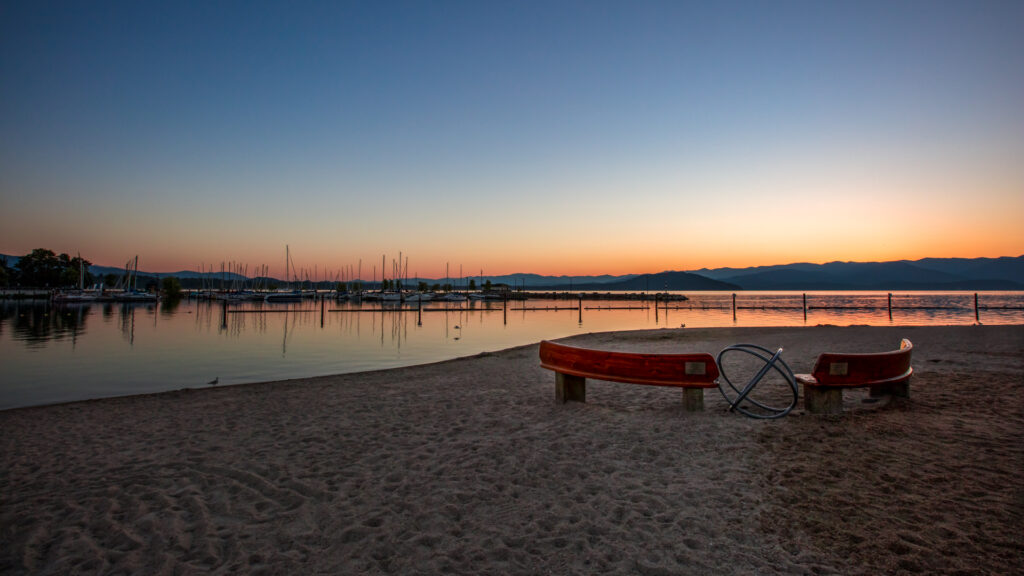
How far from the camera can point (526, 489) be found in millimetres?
4426

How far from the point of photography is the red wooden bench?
6.21 meters

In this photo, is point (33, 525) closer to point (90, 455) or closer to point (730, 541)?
point (90, 455)

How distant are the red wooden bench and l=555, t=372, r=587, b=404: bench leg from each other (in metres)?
3.13

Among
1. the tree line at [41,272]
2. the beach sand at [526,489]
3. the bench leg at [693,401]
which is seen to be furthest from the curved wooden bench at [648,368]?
the tree line at [41,272]

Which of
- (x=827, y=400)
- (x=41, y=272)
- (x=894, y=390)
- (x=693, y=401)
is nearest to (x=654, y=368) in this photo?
(x=693, y=401)

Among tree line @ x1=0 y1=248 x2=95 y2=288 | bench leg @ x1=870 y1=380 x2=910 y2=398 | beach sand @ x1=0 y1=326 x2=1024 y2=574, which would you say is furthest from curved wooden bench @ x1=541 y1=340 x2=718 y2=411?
tree line @ x1=0 y1=248 x2=95 y2=288

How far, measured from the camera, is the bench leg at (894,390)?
7.26 meters

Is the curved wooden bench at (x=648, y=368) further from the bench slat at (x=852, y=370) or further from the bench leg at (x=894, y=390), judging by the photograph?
the bench leg at (x=894, y=390)

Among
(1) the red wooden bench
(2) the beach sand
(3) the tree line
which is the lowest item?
(2) the beach sand

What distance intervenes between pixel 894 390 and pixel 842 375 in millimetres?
2011

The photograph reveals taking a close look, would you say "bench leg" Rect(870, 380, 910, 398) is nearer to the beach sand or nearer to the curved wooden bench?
the beach sand

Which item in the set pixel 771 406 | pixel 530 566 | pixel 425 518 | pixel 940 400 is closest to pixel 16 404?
pixel 425 518

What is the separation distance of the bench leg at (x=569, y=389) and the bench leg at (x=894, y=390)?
14.4 ft

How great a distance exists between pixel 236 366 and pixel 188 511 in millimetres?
14383
